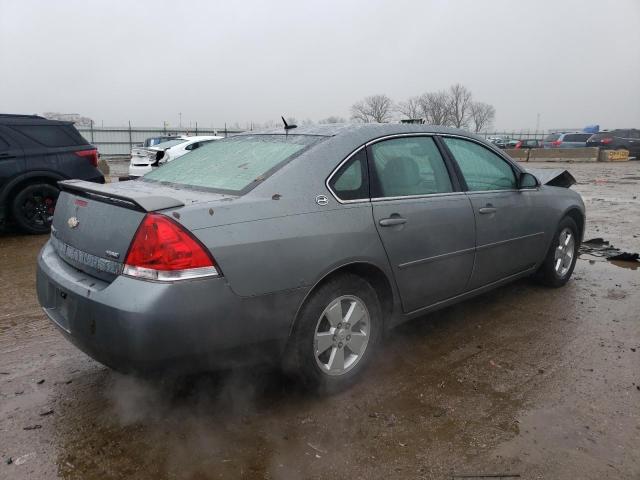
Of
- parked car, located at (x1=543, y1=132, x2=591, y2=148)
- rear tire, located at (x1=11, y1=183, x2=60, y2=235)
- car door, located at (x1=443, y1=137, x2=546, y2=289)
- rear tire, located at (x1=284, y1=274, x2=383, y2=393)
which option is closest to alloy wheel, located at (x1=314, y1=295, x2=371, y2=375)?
rear tire, located at (x1=284, y1=274, x2=383, y2=393)

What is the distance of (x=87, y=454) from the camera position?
2.44 m

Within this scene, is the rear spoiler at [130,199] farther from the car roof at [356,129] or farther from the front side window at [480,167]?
the front side window at [480,167]

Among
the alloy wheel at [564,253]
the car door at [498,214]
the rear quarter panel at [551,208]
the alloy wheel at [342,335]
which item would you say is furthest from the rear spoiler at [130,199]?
the alloy wheel at [564,253]

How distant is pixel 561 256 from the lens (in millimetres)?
4918

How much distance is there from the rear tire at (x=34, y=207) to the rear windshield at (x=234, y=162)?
15.2ft

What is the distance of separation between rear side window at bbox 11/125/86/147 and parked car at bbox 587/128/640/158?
27.8m

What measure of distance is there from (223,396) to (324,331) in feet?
2.27

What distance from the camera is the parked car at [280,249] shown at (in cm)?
234

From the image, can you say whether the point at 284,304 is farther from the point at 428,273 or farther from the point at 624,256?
the point at 624,256

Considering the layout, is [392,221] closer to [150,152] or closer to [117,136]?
[150,152]

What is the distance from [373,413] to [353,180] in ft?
4.34

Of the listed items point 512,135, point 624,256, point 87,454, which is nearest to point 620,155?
point 624,256

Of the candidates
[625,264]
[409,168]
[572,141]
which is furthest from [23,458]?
[572,141]

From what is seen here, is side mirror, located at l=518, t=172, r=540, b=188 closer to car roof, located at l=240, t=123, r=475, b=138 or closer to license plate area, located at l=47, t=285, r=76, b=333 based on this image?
Result: car roof, located at l=240, t=123, r=475, b=138
